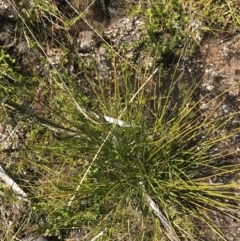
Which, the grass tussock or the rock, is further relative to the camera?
the rock

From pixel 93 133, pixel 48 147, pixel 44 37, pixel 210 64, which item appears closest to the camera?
pixel 93 133

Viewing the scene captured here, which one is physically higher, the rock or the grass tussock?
the grass tussock

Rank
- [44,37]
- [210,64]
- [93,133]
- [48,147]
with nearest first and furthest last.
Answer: [93,133]
[48,147]
[210,64]
[44,37]

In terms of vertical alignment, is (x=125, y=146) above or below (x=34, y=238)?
above

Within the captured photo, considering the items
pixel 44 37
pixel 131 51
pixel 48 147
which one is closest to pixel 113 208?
pixel 48 147

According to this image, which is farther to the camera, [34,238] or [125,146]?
[34,238]

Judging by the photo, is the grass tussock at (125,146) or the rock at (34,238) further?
the rock at (34,238)

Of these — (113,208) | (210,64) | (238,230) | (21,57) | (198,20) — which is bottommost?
(238,230)

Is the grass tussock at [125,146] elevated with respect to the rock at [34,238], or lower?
elevated

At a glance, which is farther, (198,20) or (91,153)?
(198,20)

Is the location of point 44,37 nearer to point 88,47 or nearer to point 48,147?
point 88,47

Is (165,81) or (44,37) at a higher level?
(44,37)
